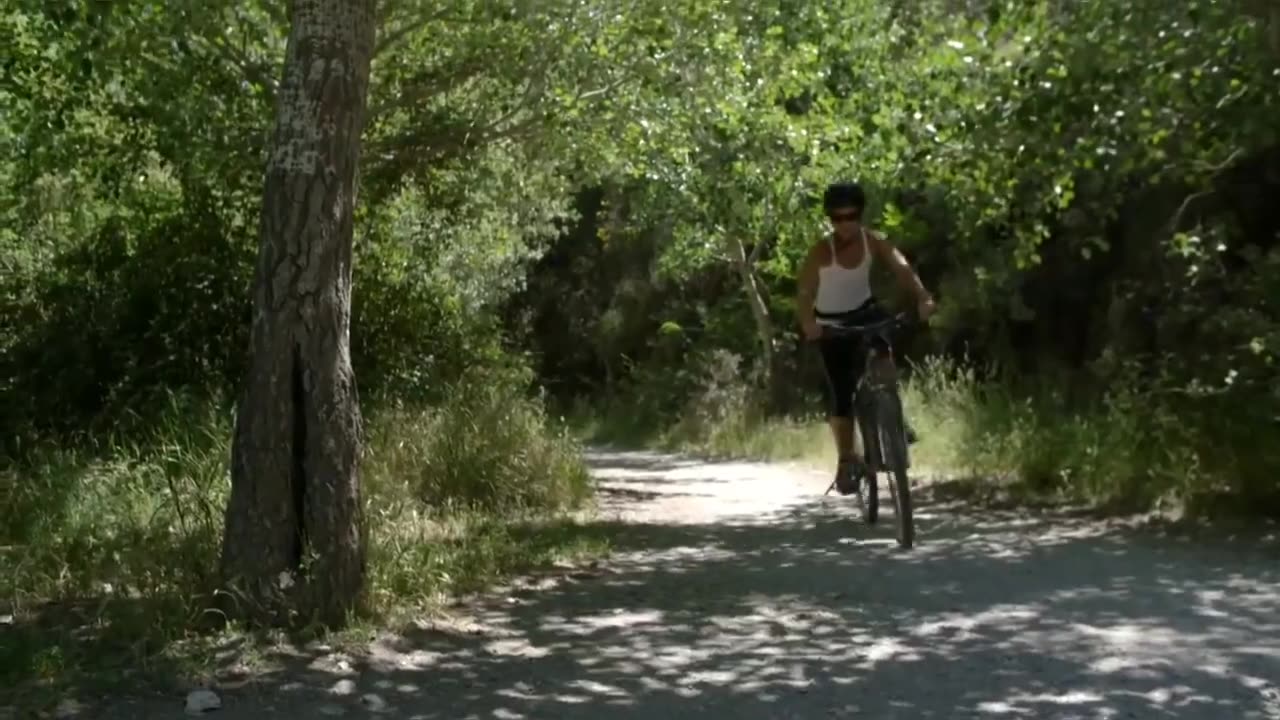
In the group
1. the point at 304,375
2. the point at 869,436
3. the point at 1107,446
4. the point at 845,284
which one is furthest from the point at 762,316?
the point at 304,375

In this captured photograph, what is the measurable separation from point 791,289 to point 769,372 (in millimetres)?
1741

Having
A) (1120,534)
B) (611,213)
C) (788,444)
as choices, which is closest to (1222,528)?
(1120,534)

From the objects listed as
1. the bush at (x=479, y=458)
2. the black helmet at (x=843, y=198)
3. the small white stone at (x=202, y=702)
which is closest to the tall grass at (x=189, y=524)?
the bush at (x=479, y=458)

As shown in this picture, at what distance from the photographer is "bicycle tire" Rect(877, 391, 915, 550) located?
832 centimetres

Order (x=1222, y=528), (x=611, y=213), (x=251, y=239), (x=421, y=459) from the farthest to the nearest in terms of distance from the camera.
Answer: (x=611, y=213), (x=251, y=239), (x=421, y=459), (x=1222, y=528)

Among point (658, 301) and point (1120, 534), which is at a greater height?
point (658, 301)

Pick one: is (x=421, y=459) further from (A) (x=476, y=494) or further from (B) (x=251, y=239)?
(B) (x=251, y=239)

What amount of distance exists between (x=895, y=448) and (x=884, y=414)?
21cm

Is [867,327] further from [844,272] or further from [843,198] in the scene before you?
[843,198]

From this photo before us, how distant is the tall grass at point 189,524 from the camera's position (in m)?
6.03

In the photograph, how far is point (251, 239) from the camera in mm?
12500

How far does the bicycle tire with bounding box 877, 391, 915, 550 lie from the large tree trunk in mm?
3360

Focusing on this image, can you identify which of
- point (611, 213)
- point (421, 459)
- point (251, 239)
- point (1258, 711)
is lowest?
point (1258, 711)

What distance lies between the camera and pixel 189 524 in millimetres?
7305
